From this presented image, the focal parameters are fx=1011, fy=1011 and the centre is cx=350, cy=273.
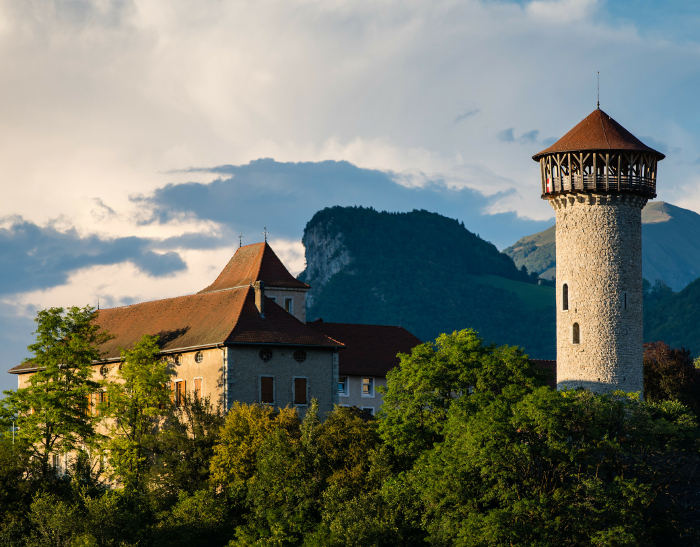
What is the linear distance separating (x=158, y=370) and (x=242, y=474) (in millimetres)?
9615

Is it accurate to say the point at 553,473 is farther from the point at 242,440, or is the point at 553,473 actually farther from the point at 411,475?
the point at 242,440

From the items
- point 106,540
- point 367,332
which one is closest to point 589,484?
point 106,540

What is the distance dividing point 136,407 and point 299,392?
8.57 metres

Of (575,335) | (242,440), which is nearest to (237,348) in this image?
(242,440)

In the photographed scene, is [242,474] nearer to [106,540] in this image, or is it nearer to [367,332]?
[106,540]

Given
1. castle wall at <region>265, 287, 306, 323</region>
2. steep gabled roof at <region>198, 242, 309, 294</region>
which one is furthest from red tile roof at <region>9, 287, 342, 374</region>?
castle wall at <region>265, 287, 306, 323</region>

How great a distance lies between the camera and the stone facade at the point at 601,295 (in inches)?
2055

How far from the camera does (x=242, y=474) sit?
154 ft

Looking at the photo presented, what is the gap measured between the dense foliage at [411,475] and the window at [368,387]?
18.9 m

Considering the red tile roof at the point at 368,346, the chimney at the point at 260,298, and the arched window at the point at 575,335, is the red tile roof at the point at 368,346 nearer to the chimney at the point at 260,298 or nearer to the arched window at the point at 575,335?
the chimney at the point at 260,298

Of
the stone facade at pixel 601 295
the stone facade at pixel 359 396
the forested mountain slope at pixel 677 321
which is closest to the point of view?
the stone facade at pixel 601 295

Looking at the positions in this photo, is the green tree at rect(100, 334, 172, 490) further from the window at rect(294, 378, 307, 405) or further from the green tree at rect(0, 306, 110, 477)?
the window at rect(294, 378, 307, 405)

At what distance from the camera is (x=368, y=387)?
69500 mm

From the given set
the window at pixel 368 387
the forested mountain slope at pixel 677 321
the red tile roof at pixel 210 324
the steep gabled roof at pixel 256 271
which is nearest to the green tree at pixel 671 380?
the window at pixel 368 387
